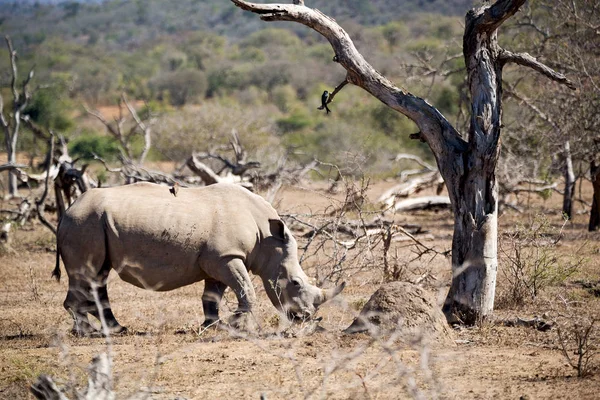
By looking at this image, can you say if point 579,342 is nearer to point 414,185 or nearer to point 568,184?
point 568,184

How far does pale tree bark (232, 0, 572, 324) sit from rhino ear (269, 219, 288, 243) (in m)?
1.59

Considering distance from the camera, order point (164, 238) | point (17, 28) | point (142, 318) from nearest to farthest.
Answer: point (164, 238)
point (142, 318)
point (17, 28)

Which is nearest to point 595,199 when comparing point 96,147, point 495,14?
point 495,14

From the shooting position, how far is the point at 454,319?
859cm

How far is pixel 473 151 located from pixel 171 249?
2.92 metres

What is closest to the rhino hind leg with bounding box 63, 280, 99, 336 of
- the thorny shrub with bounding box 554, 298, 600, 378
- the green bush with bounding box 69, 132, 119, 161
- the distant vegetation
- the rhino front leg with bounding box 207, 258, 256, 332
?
the rhino front leg with bounding box 207, 258, 256, 332

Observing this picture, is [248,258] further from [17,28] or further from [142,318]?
[17,28]

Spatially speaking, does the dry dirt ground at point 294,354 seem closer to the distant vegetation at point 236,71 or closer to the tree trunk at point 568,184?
the distant vegetation at point 236,71

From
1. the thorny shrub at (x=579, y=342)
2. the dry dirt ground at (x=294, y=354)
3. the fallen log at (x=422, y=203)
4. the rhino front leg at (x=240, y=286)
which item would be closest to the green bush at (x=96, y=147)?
the fallen log at (x=422, y=203)

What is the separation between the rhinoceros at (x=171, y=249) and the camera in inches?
335

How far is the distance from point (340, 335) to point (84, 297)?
248 cm

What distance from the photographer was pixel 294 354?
749 centimetres

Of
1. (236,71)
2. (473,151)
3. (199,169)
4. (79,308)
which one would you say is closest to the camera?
(473,151)

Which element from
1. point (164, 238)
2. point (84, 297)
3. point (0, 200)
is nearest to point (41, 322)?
point (84, 297)
